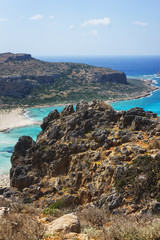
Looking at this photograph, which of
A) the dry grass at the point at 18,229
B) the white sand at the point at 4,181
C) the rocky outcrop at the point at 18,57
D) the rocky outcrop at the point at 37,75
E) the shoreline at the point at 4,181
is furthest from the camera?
the rocky outcrop at the point at 18,57

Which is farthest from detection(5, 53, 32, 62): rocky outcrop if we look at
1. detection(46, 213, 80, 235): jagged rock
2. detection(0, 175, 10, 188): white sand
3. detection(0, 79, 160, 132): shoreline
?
detection(46, 213, 80, 235): jagged rock

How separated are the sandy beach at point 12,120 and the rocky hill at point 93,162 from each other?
39.9 meters

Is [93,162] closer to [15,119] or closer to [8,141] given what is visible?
[8,141]

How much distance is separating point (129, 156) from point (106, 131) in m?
3.70

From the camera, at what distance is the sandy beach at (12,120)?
203 ft

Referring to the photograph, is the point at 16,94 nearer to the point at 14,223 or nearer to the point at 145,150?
the point at 145,150

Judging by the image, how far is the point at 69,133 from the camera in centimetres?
2112

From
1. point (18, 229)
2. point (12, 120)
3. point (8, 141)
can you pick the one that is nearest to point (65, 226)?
point (18, 229)

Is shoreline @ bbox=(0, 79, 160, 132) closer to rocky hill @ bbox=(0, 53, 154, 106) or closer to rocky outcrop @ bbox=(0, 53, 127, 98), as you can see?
rocky hill @ bbox=(0, 53, 154, 106)

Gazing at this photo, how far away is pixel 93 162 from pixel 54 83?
98.9 meters

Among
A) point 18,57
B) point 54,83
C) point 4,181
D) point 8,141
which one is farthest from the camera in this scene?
point 18,57

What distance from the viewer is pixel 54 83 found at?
114 m

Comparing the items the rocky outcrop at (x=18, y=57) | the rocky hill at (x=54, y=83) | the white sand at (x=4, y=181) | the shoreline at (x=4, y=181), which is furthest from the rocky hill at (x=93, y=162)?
the rocky outcrop at (x=18, y=57)

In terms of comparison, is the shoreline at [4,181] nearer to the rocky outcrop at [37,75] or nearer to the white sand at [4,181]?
the white sand at [4,181]
